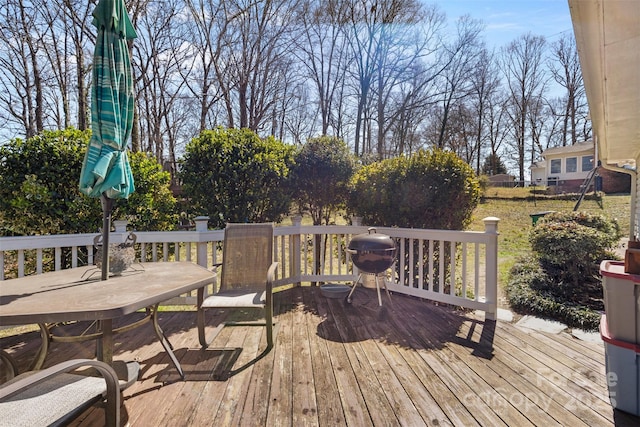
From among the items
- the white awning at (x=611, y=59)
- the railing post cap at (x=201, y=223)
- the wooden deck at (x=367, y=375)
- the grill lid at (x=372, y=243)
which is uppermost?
the white awning at (x=611, y=59)

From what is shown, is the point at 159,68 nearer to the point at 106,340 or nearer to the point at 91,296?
the point at 91,296

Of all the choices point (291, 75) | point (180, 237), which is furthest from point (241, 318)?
point (291, 75)

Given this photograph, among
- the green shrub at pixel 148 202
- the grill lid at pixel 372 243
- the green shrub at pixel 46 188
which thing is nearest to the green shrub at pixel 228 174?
the green shrub at pixel 148 202

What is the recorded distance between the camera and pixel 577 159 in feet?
69.7

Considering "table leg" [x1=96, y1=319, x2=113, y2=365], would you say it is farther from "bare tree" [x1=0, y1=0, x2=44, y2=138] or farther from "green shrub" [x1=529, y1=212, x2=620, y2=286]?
"bare tree" [x1=0, y1=0, x2=44, y2=138]

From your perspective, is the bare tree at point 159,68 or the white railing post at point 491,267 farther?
the bare tree at point 159,68

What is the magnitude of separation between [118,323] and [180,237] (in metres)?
1.07

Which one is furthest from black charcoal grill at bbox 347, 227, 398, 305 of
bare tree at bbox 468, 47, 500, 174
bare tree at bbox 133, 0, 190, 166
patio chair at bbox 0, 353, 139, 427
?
bare tree at bbox 468, 47, 500, 174

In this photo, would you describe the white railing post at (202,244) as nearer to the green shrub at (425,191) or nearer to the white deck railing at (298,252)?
the white deck railing at (298,252)

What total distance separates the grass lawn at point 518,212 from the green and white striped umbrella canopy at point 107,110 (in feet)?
16.0

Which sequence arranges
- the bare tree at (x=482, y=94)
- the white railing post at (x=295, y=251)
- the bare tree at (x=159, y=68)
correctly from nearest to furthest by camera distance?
the white railing post at (x=295, y=251)
the bare tree at (x=159, y=68)
the bare tree at (x=482, y=94)

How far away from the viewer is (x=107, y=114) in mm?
2133

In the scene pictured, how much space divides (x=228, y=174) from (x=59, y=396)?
10.1 ft

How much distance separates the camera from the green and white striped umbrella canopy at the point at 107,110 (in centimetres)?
210
